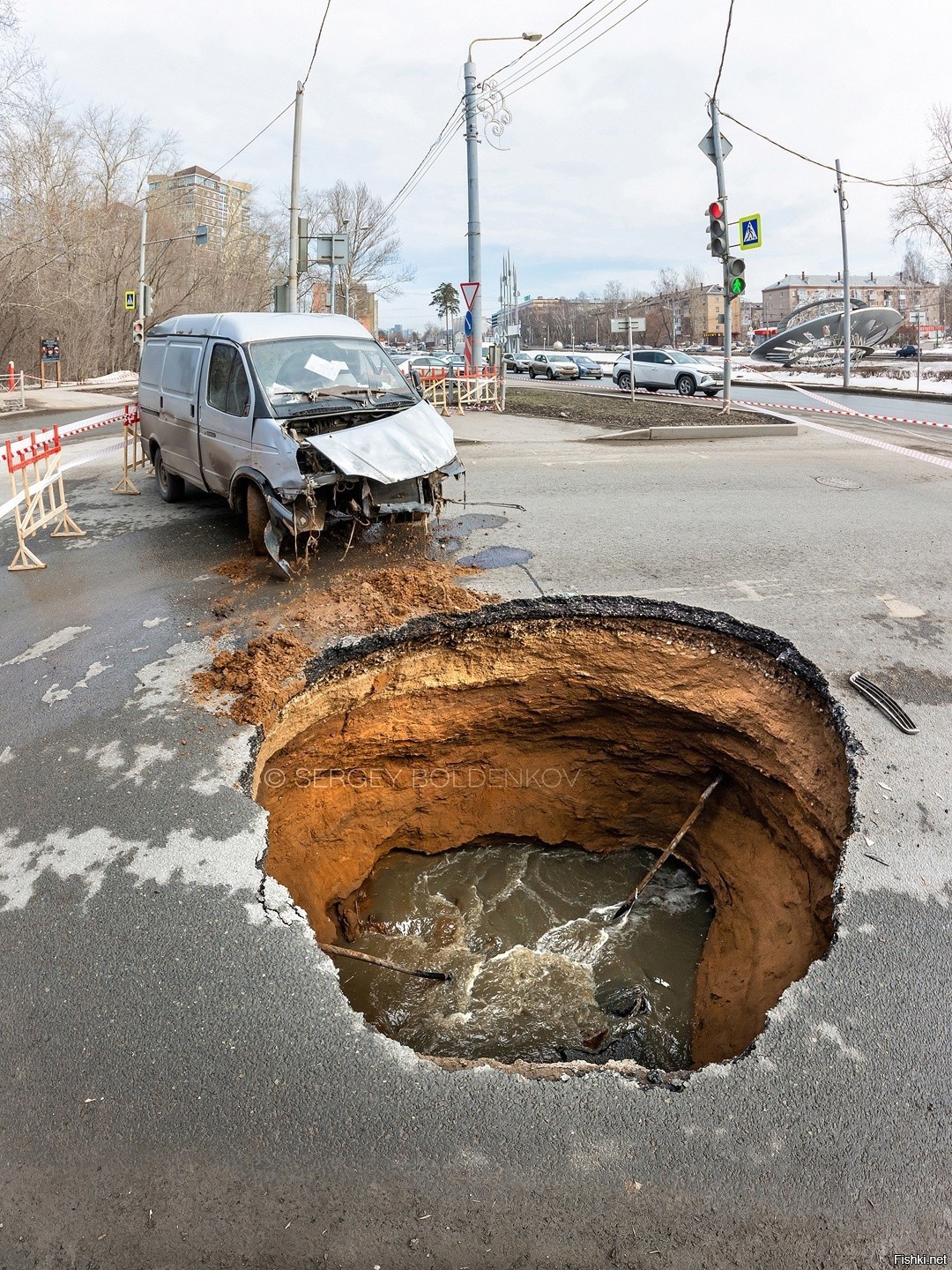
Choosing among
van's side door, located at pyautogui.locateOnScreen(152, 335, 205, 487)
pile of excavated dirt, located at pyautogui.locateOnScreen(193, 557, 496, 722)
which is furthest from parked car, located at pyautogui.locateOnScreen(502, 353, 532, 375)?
pile of excavated dirt, located at pyautogui.locateOnScreen(193, 557, 496, 722)

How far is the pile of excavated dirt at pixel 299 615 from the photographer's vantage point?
5094 mm

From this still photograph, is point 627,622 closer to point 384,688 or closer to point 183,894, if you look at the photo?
point 384,688

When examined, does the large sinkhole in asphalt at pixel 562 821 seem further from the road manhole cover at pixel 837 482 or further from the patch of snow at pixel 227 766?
the road manhole cover at pixel 837 482

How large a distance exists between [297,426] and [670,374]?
24871mm

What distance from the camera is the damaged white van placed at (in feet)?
23.1

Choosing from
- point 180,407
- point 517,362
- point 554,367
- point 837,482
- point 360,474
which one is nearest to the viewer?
point 360,474

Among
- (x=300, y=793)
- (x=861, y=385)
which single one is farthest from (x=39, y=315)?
(x=300, y=793)

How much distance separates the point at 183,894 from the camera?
3408 mm

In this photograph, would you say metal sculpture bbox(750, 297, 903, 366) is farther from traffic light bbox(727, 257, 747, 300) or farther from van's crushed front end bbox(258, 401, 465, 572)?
van's crushed front end bbox(258, 401, 465, 572)

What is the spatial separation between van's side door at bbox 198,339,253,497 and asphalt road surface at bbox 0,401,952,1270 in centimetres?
340

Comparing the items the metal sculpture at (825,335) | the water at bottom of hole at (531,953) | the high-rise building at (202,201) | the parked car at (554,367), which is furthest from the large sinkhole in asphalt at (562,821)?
the metal sculpture at (825,335)

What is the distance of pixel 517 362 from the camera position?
48.1 meters

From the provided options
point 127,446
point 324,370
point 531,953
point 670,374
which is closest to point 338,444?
point 324,370

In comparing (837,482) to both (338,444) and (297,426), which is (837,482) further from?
(297,426)
